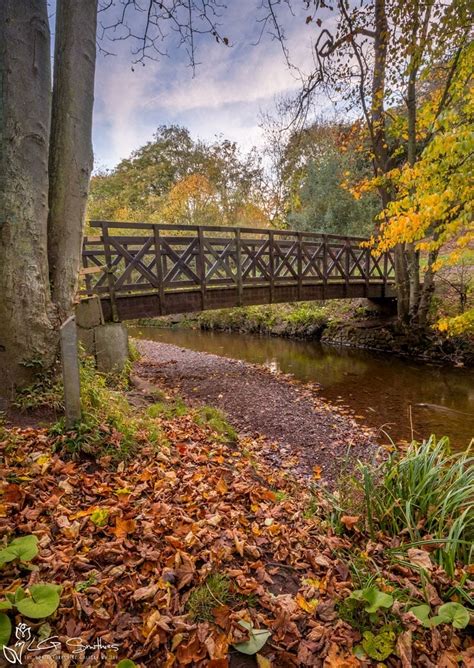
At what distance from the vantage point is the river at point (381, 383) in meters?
5.50

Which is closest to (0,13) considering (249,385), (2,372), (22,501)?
(2,372)

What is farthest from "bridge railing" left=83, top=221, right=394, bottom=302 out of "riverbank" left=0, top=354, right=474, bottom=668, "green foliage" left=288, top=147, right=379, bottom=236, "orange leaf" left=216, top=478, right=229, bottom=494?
"green foliage" left=288, top=147, right=379, bottom=236

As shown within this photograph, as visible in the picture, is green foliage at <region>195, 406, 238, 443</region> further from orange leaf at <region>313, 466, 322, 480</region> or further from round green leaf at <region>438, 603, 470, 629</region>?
round green leaf at <region>438, 603, 470, 629</region>

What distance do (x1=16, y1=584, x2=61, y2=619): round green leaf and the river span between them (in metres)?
3.44

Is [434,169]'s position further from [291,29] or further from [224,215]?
[224,215]

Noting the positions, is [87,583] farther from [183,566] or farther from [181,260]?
[181,260]

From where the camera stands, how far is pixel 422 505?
89.3 inches

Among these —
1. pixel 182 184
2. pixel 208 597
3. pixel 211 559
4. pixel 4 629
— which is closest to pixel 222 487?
pixel 211 559

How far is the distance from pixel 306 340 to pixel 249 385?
6.94m

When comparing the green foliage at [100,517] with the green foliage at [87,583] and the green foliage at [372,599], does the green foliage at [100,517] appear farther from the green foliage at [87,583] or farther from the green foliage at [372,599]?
the green foliage at [372,599]

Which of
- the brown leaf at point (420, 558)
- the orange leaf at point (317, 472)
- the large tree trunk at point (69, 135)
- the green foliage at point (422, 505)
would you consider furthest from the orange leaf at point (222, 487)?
the large tree trunk at point (69, 135)

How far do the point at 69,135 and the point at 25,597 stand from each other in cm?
351

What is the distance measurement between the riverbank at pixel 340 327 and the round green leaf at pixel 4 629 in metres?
10.5

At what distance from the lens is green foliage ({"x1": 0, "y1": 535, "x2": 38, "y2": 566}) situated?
1.37 metres
